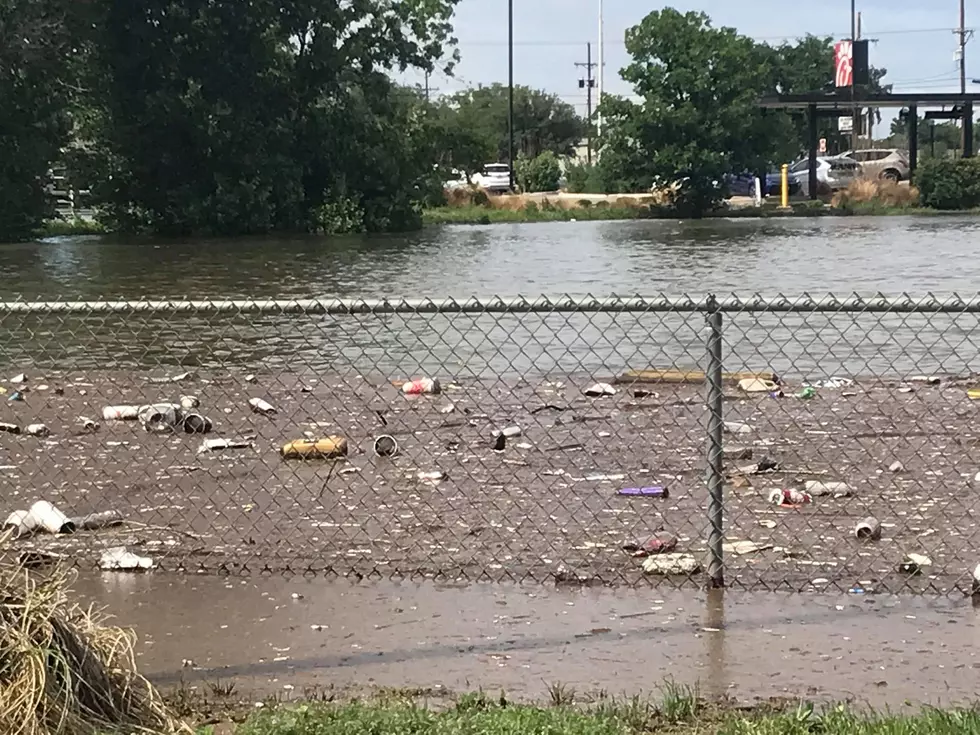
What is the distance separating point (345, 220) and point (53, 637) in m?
38.1

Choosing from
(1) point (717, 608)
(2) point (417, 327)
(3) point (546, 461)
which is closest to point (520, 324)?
(2) point (417, 327)

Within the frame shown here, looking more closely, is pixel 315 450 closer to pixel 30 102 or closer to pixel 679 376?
pixel 679 376

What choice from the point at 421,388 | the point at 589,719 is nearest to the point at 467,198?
the point at 421,388

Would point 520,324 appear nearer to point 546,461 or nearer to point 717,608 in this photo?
point 546,461

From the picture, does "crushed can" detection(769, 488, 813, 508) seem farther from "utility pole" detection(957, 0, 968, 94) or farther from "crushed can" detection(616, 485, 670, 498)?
"utility pole" detection(957, 0, 968, 94)

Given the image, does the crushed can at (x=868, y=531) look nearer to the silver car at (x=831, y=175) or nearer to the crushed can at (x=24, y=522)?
the crushed can at (x=24, y=522)

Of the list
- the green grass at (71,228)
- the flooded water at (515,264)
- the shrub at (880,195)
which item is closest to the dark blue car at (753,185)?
→ the shrub at (880,195)

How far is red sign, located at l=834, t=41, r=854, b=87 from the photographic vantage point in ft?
202

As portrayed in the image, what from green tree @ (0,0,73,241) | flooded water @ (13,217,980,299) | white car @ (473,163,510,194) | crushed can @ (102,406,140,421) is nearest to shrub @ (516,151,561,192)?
white car @ (473,163,510,194)

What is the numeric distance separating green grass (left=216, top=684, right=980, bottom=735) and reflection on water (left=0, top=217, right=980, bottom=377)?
659 centimetres

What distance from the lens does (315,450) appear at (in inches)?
311

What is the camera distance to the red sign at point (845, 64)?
61.4 meters

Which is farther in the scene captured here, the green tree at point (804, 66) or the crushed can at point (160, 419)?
the green tree at point (804, 66)

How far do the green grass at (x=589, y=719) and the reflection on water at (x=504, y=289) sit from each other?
6.59 m
